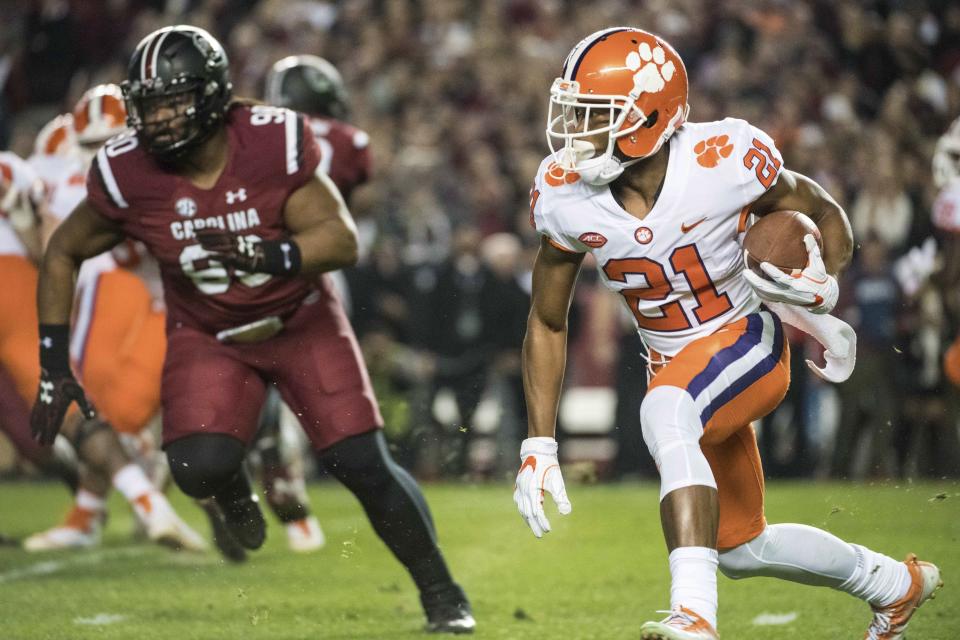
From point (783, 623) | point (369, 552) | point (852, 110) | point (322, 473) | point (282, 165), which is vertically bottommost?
point (322, 473)

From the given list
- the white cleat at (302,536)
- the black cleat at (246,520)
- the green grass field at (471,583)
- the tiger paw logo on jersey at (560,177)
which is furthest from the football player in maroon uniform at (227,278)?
the white cleat at (302,536)

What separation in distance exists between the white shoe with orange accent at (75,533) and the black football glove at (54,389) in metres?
2.23

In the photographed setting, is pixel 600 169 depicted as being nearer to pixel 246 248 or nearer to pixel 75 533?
pixel 246 248

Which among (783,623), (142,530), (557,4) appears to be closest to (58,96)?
(557,4)

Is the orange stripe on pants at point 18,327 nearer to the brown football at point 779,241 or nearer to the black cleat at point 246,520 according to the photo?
the black cleat at point 246,520

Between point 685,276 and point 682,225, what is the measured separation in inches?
5.6

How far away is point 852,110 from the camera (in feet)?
Result: 33.1

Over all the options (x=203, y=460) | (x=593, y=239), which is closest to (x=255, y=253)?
(x=203, y=460)

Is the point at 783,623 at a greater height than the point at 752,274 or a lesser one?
lesser

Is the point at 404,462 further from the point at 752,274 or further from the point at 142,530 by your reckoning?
the point at 752,274

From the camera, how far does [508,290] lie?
9352mm

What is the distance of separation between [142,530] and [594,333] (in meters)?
3.72

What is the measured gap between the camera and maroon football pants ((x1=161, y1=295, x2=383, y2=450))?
4.50m

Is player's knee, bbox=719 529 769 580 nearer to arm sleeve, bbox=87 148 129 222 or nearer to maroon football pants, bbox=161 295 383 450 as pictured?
maroon football pants, bbox=161 295 383 450
